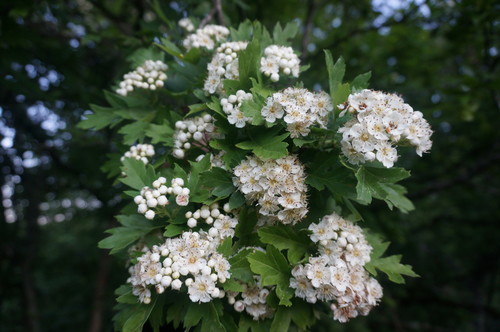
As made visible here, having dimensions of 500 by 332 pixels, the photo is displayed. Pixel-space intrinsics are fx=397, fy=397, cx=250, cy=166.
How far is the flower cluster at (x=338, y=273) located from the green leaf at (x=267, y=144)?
1.44 feet

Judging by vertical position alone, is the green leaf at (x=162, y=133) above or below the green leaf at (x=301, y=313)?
above

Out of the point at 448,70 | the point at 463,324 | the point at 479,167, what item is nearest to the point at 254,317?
the point at 479,167

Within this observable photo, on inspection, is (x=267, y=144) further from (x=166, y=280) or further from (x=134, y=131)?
(x=134, y=131)

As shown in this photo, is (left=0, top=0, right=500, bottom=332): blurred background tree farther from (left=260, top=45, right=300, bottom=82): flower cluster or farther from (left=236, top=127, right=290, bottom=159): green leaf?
(left=236, top=127, right=290, bottom=159): green leaf

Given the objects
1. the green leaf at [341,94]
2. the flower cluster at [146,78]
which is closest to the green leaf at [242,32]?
the flower cluster at [146,78]

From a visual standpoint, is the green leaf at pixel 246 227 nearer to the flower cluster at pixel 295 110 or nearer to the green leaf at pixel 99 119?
the flower cluster at pixel 295 110

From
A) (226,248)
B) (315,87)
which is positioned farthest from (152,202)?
(315,87)

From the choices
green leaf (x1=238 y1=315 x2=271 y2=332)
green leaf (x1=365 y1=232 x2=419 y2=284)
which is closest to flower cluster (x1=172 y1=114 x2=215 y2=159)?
green leaf (x1=238 y1=315 x2=271 y2=332)

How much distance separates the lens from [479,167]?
190 inches

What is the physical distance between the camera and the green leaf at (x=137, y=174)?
6.48 feet

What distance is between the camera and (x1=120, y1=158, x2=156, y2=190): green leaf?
1.97 m

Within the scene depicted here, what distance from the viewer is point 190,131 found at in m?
2.07

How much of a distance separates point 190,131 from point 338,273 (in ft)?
3.31

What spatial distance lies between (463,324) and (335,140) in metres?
7.80
